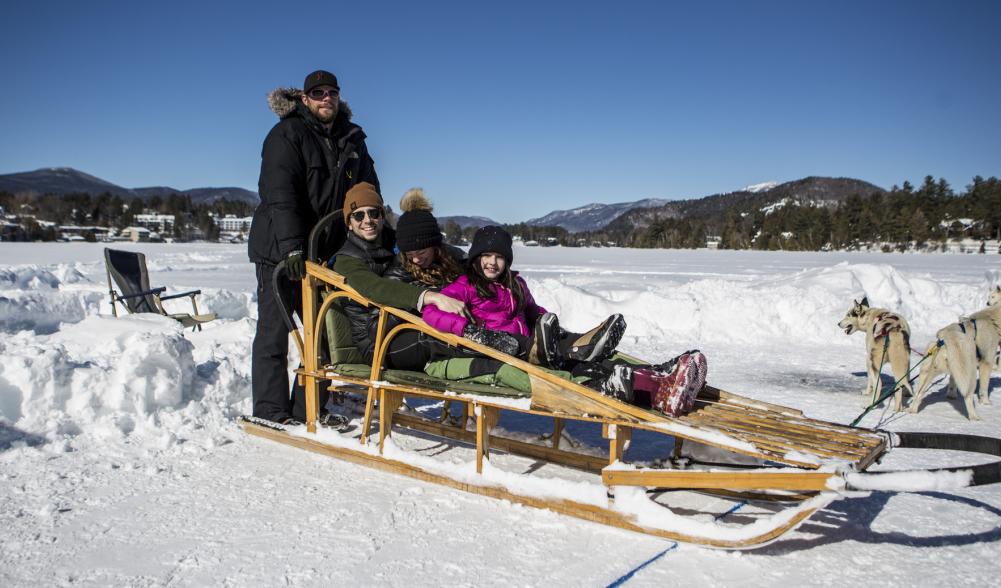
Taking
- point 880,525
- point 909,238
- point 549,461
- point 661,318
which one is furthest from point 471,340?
point 909,238

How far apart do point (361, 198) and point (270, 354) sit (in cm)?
121

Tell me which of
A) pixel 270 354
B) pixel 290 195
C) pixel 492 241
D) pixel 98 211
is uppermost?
pixel 98 211

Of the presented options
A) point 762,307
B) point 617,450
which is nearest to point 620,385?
point 617,450

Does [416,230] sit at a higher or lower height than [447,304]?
higher

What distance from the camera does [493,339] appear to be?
10.5ft

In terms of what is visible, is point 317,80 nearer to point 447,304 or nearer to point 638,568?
point 447,304

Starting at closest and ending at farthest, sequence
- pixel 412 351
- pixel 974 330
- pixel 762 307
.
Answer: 1. pixel 412 351
2. pixel 974 330
3. pixel 762 307

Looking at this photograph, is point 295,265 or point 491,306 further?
point 295,265

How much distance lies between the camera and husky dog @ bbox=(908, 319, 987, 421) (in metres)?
4.75

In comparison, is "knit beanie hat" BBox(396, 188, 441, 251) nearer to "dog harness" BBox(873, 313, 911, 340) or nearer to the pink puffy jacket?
the pink puffy jacket

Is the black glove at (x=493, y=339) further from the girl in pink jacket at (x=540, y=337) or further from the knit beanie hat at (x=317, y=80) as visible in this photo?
the knit beanie hat at (x=317, y=80)

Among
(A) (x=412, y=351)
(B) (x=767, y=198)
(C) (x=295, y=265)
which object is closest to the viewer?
(A) (x=412, y=351)

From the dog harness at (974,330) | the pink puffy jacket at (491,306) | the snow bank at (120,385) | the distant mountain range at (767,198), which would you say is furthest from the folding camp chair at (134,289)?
the distant mountain range at (767,198)

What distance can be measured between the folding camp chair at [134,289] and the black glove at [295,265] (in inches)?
184
